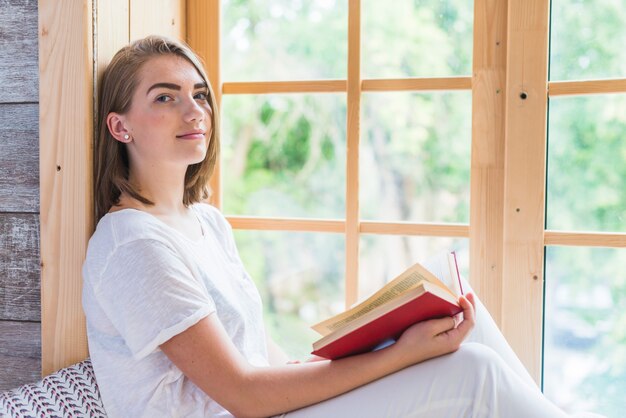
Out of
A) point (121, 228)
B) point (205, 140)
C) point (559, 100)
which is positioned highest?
point (559, 100)

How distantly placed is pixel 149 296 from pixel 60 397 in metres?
0.28

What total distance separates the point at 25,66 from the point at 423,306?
3.24 ft

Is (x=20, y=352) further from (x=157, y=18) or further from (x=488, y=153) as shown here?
(x=488, y=153)

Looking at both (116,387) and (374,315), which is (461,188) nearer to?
(374,315)

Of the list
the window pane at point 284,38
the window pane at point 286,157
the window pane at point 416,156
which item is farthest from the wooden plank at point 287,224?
the window pane at point 286,157

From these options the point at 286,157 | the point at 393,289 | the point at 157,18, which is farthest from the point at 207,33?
the point at 286,157

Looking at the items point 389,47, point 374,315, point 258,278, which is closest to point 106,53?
point 374,315

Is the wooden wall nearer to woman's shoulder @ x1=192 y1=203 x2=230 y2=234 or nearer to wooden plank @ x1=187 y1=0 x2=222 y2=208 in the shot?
woman's shoulder @ x1=192 y1=203 x2=230 y2=234

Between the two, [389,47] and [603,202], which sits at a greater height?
[389,47]

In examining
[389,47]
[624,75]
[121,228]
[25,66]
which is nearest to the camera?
[121,228]

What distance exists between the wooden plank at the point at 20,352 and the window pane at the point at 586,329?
120 cm

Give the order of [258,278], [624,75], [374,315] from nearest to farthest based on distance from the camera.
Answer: [374,315]
[624,75]
[258,278]

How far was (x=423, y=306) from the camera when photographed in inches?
43.2

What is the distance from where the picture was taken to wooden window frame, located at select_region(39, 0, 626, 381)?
1.35 m
